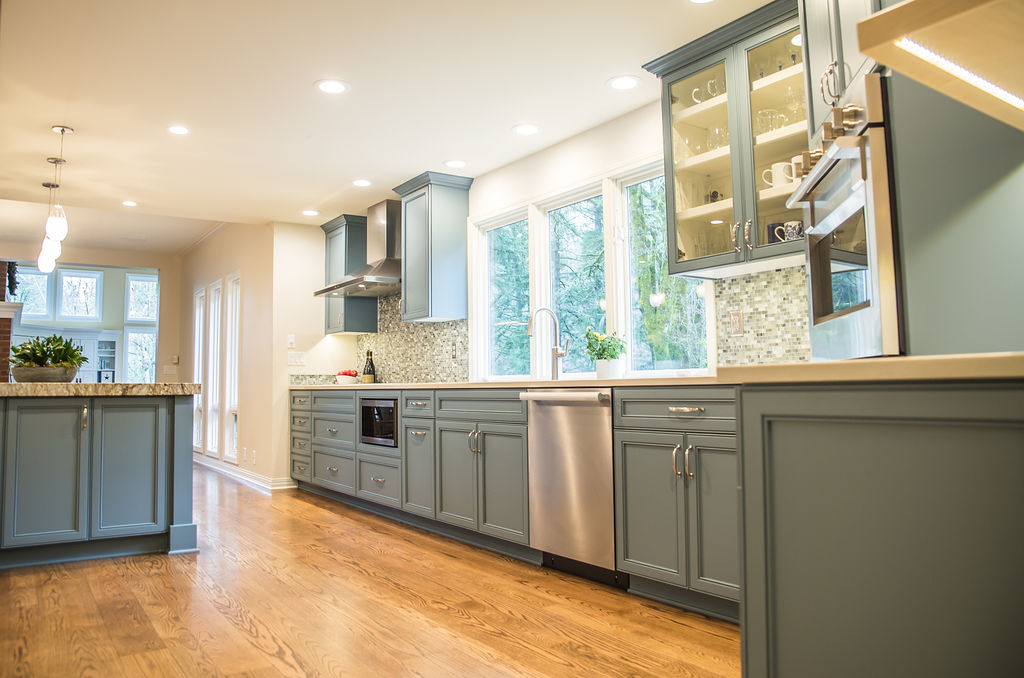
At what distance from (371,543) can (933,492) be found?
11.2 feet

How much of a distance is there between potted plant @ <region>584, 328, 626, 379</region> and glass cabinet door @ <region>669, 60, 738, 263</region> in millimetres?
605

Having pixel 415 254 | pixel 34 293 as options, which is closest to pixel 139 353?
pixel 34 293

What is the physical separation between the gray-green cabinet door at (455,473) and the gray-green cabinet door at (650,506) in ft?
3.52

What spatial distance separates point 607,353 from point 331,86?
75.6 inches

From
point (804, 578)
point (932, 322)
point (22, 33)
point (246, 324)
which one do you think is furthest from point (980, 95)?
point (246, 324)

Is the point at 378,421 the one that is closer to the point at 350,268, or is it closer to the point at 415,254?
the point at 415,254

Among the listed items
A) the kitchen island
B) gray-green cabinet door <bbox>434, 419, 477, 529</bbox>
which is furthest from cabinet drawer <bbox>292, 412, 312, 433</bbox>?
gray-green cabinet door <bbox>434, 419, 477, 529</bbox>

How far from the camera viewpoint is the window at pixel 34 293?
1067 centimetres

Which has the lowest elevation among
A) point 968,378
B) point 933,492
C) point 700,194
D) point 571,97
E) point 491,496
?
point 491,496

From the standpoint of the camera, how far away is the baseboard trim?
6.08 metres

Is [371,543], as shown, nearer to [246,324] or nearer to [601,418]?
[601,418]

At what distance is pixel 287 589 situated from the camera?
9.68ft

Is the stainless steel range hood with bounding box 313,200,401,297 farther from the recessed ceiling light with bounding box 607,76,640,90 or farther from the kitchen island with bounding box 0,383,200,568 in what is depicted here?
the recessed ceiling light with bounding box 607,76,640,90

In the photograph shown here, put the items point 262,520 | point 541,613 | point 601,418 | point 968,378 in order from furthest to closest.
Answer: point 262,520, point 601,418, point 541,613, point 968,378
